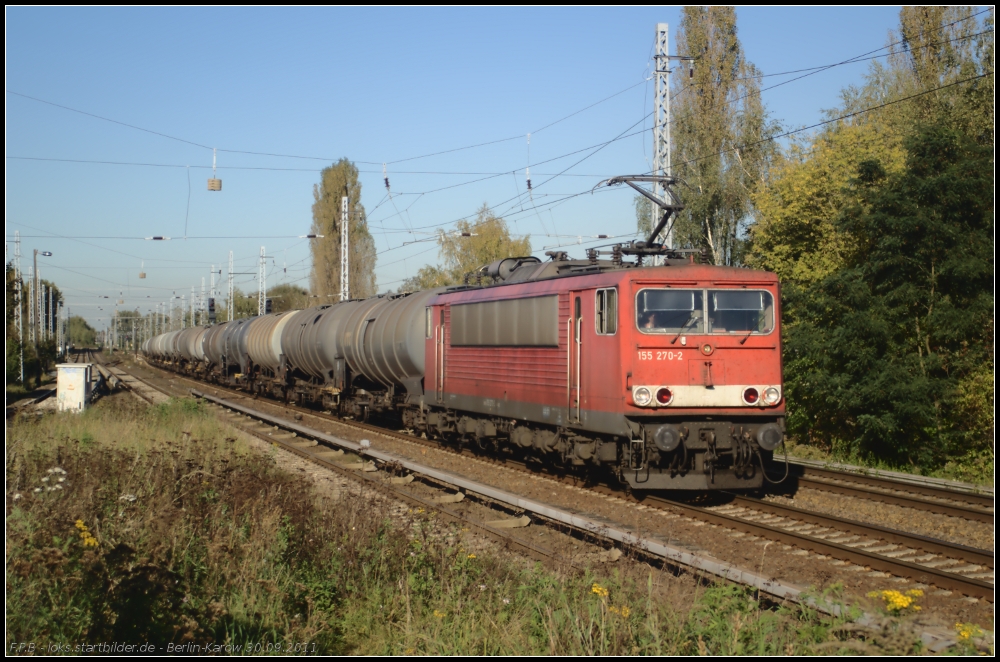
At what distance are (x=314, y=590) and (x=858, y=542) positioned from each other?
6.35m

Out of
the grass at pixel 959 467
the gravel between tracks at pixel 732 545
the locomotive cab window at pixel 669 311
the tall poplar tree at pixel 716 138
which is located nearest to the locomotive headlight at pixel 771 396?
the locomotive cab window at pixel 669 311

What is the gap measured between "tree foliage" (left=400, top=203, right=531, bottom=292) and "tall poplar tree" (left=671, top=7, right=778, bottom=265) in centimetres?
1536

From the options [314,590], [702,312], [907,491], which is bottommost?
[907,491]

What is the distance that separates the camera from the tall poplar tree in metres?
34.0

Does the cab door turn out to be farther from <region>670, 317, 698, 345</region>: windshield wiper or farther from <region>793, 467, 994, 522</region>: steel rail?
<region>793, 467, 994, 522</region>: steel rail

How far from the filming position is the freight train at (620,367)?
442 inches

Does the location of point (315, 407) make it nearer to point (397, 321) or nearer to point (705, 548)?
point (397, 321)

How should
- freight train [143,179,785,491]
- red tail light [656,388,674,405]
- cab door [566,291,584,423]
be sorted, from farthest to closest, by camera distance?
cab door [566,291,584,423] < freight train [143,179,785,491] < red tail light [656,388,674,405]

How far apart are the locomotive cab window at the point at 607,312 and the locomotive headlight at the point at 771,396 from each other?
7.63ft

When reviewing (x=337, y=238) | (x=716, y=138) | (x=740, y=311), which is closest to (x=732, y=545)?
(x=740, y=311)

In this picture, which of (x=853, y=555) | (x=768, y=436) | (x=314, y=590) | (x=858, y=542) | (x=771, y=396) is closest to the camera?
(x=314, y=590)

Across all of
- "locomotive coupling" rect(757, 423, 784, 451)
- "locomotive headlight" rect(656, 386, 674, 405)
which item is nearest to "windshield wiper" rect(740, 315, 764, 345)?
"locomotive coupling" rect(757, 423, 784, 451)

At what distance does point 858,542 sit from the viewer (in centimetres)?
955

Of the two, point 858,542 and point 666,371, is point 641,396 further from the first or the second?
point 858,542
